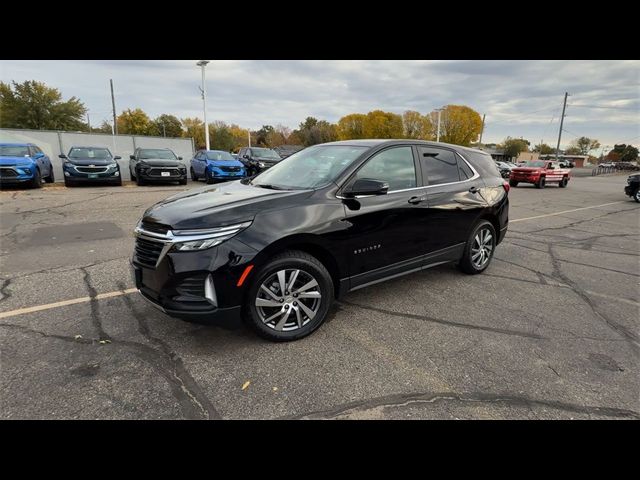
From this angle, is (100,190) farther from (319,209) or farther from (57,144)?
(319,209)

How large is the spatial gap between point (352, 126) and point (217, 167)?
65.5 meters

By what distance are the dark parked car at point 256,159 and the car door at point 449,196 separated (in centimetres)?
1390

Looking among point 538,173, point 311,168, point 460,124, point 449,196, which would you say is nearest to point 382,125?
point 460,124

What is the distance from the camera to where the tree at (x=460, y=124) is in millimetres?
74938

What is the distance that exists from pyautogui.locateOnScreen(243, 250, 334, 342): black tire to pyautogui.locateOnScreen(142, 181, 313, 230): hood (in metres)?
0.44

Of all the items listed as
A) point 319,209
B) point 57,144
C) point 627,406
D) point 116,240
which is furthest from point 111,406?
point 57,144

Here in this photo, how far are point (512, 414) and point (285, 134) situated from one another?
309 feet

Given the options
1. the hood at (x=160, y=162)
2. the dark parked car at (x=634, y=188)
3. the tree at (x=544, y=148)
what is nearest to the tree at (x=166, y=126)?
the hood at (x=160, y=162)

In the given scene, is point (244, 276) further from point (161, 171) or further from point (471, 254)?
point (161, 171)

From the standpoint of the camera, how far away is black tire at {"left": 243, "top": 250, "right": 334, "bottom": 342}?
2934 millimetres

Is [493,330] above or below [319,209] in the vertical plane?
below

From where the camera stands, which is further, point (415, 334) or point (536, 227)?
point (536, 227)

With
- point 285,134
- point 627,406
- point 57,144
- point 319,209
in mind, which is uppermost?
point 285,134
